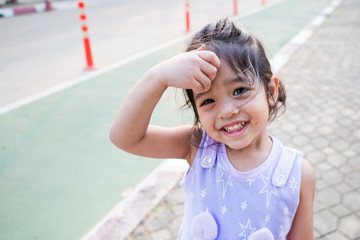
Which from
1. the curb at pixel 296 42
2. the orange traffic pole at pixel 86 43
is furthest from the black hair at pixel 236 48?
the orange traffic pole at pixel 86 43

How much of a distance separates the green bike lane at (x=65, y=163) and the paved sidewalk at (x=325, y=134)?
499 mm

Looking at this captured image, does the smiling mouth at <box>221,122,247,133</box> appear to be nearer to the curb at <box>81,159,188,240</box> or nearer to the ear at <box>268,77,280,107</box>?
the ear at <box>268,77,280,107</box>

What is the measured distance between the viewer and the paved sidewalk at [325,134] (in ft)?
7.58

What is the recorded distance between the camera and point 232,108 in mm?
1230

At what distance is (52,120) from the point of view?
3.84 meters

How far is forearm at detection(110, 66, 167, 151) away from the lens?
1252mm

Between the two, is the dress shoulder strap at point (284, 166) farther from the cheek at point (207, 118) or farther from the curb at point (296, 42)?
the curb at point (296, 42)

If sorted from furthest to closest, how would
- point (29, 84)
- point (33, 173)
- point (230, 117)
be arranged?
point (29, 84), point (33, 173), point (230, 117)

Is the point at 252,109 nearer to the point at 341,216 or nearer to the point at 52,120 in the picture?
the point at 341,216

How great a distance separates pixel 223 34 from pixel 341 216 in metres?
1.71

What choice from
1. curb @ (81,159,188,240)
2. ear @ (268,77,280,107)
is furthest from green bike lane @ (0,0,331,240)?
ear @ (268,77,280,107)

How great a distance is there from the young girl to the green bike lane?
0.54 meters

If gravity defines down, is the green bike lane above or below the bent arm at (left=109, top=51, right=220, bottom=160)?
below

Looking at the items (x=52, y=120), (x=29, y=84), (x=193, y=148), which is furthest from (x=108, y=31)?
(x=193, y=148)
